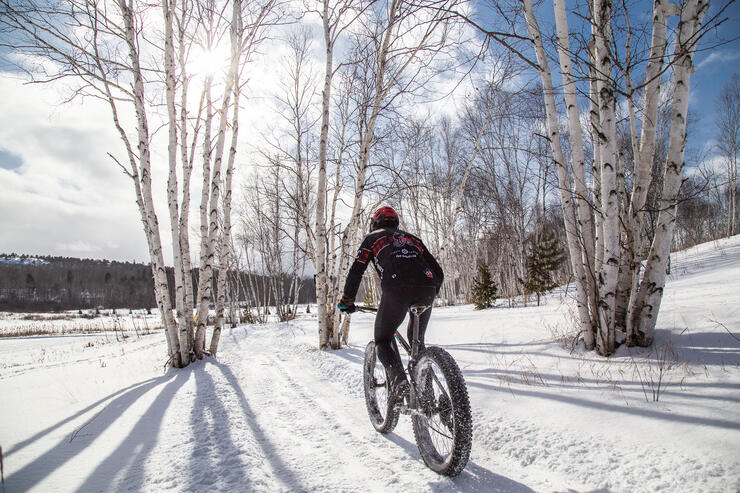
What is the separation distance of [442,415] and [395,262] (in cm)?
112

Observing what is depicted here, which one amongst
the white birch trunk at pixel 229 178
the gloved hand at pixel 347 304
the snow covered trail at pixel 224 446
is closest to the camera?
the snow covered trail at pixel 224 446

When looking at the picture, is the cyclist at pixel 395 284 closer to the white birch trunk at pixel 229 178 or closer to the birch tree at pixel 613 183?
the birch tree at pixel 613 183

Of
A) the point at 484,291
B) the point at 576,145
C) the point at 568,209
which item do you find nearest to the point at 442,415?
the point at 568,209

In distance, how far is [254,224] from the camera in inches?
911

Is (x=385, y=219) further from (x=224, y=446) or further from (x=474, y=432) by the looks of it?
(x=224, y=446)

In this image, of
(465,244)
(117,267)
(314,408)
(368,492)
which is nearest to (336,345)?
(314,408)

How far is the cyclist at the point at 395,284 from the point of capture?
8.34ft

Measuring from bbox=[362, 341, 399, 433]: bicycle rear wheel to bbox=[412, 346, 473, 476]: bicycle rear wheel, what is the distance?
13.7 inches

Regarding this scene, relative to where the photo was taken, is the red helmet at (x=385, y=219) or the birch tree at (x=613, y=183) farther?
the birch tree at (x=613, y=183)

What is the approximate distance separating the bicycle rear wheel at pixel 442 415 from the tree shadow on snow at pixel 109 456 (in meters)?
1.84

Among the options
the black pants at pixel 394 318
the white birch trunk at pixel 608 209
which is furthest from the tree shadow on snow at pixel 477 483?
the white birch trunk at pixel 608 209

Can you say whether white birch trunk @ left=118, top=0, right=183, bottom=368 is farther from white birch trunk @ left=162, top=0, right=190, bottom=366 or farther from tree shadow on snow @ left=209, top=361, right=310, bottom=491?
tree shadow on snow @ left=209, top=361, right=310, bottom=491

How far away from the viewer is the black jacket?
2.55m

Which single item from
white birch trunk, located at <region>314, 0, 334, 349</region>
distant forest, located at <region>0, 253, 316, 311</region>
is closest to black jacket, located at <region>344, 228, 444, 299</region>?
white birch trunk, located at <region>314, 0, 334, 349</region>
